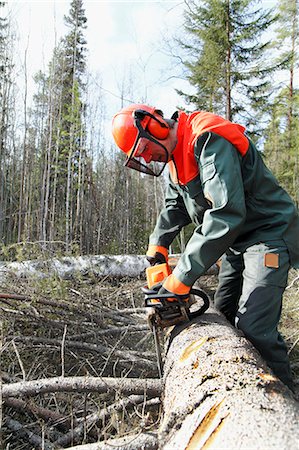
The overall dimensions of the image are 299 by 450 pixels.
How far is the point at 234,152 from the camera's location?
206cm

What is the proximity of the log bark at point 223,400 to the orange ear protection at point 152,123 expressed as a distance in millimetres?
1168

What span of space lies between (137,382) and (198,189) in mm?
1197

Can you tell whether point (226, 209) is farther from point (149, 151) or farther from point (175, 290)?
point (149, 151)

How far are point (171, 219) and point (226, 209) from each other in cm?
99

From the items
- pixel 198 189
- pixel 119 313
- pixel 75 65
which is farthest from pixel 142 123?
pixel 75 65

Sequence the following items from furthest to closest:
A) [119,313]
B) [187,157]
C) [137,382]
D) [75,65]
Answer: [75,65] → [119,313] → [187,157] → [137,382]

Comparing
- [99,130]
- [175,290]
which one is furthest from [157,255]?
[99,130]

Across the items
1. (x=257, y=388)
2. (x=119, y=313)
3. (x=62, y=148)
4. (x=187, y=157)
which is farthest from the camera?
(x=62, y=148)

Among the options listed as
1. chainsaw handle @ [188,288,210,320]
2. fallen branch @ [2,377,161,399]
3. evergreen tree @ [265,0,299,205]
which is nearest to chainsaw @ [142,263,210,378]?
chainsaw handle @ [188,288,210,320]

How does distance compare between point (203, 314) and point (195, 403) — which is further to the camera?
point (203, 314)

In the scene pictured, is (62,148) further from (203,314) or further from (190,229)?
(203,314)

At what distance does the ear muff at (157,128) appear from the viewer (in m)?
2.19

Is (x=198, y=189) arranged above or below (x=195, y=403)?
above

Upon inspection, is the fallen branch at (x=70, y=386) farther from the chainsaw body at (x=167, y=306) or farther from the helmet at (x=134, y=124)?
the helmet at (x=134, y=124)
